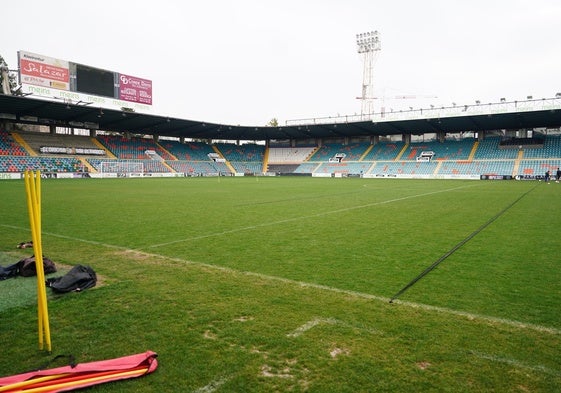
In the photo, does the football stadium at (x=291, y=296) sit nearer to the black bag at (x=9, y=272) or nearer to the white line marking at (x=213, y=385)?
the white line marking at (x=213, y=385)

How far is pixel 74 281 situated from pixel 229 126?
63.8 m

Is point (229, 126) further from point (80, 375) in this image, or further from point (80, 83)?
point (80, 375)

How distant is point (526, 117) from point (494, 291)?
54.2 meters

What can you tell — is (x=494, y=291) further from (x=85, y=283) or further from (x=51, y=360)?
(x=85, y=283)

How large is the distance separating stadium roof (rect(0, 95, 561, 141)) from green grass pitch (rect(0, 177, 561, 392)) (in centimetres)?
4440

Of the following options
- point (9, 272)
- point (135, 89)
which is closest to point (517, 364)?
point (9, 272)

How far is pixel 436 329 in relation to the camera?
417 centimetres

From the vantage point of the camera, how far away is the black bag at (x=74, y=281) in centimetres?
546

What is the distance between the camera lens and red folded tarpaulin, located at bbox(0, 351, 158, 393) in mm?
3016

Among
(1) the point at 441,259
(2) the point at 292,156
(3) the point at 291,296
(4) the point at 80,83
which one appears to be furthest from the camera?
(2) the point at 292,156

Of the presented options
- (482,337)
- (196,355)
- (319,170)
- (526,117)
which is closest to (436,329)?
(482,337)

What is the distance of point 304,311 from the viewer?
185 inches

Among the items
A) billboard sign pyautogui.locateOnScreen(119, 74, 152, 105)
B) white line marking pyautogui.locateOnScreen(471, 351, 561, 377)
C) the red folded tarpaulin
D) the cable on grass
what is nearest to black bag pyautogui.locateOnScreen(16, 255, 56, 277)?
the red folded tarpaulin

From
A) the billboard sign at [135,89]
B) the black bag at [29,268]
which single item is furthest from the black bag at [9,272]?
the billboard sign at [135,89]
